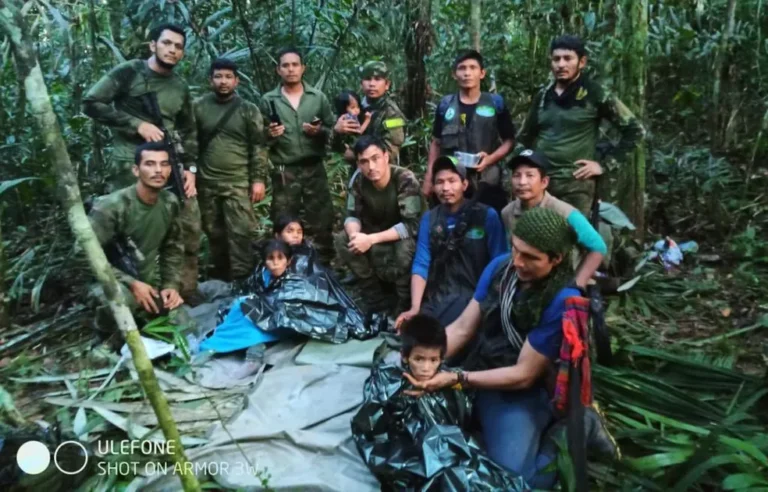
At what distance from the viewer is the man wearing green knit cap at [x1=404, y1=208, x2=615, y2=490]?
9.08 ft

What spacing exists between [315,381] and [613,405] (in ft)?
5.43

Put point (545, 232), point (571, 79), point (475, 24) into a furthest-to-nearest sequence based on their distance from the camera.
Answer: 1. point (475, 24)
2. point (571, 79)
3. point (545, 232)

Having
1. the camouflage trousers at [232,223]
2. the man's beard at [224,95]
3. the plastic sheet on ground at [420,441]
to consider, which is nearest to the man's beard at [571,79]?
the plastic sheet on ground at [420,441]

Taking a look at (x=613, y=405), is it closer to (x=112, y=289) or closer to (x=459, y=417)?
(x=459, y=417)

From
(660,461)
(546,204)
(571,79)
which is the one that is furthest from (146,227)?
(660,461)

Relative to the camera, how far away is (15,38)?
2.12 m

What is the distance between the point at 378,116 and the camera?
17.6 feet

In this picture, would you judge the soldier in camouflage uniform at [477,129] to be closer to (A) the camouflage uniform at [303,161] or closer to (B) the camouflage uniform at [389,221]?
(B) the camouflage uniform at [389,221]

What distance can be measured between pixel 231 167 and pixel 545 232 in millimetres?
3347

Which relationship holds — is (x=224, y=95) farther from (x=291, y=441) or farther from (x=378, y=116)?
(x=291, y=441)

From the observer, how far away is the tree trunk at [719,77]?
693 centimetres

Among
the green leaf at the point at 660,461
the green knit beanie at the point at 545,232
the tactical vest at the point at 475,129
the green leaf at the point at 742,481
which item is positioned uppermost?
the tactical vest at the point at 475,129

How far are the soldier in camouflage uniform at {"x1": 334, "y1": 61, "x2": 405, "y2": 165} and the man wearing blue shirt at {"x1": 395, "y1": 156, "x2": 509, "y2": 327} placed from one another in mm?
1251

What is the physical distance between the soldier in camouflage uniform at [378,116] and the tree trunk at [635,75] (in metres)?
1.93
